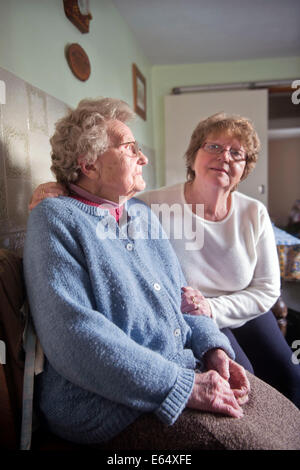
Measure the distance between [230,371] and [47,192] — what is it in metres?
0.74

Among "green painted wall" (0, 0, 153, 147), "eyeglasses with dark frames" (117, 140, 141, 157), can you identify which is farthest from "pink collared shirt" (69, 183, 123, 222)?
"green painted wall" (0, 0, 153, 147)

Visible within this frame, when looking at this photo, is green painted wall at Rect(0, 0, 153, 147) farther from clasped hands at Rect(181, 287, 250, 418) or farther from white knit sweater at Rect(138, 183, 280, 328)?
clasped hands at Rect(181, 287, 250, 418)

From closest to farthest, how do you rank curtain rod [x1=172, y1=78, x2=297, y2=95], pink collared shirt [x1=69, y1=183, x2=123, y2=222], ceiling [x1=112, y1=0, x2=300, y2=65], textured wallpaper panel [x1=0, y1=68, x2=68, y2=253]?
pink collared shirt [x1=69, y1=183, x2=123, y2=222] < textured wallpaper panel [x1=0, y1=68, x2=68, y2=253] < ceiling [x1=112, y1=0, x2=300, y2=65] < curtain rod [x1=172, y1=78, x2=297, y2=95]

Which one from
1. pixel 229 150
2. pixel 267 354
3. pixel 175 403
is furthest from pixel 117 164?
pixel 267 354

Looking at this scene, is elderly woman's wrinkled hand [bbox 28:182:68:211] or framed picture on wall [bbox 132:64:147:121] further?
framed picture on wall [bbox 132:64:147:121]

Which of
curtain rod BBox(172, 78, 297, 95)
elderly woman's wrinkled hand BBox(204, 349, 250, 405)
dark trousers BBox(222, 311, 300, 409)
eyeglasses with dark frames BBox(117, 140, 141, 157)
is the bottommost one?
dark trousers BBox(222, 311, 300, 409)

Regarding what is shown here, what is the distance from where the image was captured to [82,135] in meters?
0.95

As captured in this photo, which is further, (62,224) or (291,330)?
(291,330)

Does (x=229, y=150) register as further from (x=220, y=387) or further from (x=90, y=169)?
(x=220, y=387)

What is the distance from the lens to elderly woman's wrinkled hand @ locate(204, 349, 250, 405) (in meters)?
0.87

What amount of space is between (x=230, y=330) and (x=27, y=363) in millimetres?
830
